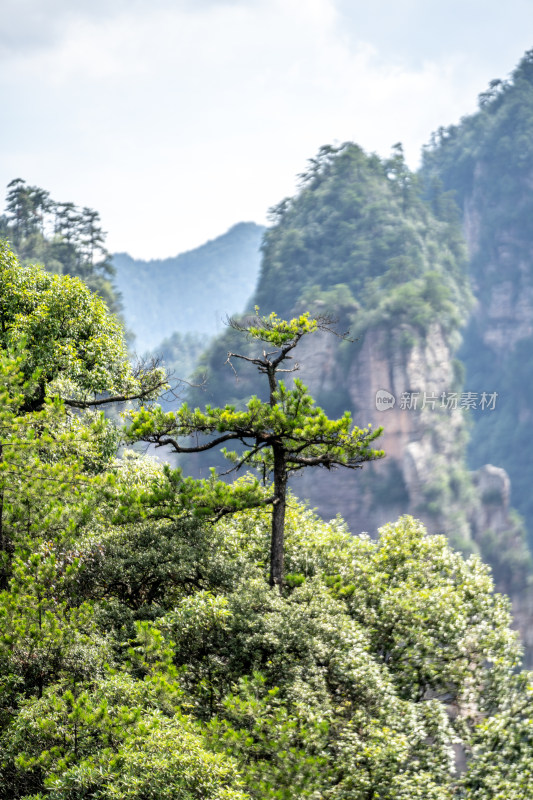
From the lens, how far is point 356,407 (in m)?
67.2

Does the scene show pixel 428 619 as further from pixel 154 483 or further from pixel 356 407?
pixel 356 407

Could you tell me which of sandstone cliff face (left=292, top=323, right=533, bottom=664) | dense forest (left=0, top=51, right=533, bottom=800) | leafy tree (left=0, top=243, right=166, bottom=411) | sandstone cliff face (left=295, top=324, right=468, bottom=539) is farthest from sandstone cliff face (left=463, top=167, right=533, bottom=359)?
leafy tree (left=0, top=243, right=166, bottom=411)

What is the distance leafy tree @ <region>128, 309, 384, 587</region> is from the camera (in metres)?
9.88

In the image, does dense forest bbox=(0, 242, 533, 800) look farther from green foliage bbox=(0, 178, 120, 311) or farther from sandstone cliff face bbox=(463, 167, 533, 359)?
sandstone cliff face bbox=(463, 167, 533, 359)

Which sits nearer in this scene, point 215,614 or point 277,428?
point 215,614

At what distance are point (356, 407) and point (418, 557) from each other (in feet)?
179

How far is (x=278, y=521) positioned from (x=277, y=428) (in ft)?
4.46

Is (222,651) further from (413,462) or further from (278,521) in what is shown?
(413,462)

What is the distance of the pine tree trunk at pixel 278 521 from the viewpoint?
34.4 feet

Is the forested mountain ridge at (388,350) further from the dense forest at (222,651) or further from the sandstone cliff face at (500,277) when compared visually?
the dense forest at (222,651)

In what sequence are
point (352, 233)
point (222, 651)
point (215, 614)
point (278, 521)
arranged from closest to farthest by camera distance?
point (215, 614) < point (222, 651) < point (278, 521) < point (352, 233)

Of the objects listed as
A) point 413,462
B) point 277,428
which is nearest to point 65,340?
point 277,428

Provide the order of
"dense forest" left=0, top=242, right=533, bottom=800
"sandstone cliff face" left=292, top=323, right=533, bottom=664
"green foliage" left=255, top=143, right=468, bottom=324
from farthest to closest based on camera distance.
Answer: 1. "green foliage" left=255, top=143, right=468, bottom=324
2. "sandstone cliff face" left=292, top=323, right=533, bottom=664
3. "dense forest" left=0, top=242, right=533, bottom=800

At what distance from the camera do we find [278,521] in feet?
34.9
